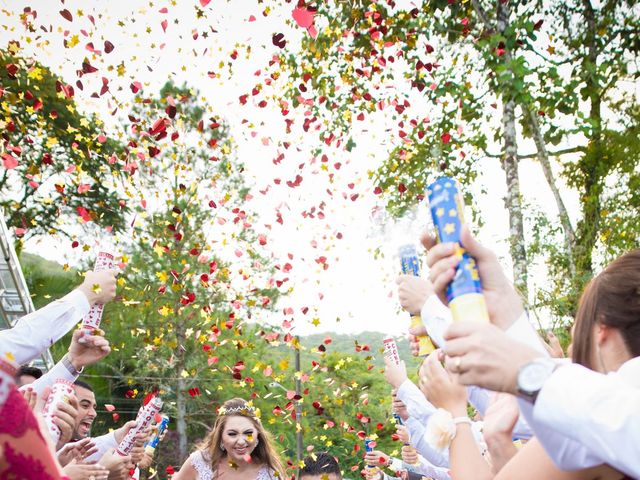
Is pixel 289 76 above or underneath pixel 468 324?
→ above

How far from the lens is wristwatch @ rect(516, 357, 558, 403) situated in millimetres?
1244

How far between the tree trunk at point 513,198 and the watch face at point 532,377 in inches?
274

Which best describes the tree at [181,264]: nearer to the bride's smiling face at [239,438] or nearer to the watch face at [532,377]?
the bride's smiling face at [239,438]

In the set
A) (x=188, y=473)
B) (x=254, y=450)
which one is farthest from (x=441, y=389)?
(x=188, y=473)

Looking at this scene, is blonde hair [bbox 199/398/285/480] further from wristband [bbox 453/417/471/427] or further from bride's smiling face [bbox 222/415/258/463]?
wristband [bbox 453/417/471/427]

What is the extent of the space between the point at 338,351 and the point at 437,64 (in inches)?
576

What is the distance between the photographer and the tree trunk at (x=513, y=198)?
27.0ft

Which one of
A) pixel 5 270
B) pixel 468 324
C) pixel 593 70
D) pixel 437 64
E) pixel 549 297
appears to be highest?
pixel 437 64

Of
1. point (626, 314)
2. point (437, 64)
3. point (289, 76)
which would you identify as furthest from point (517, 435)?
point (289, 76)

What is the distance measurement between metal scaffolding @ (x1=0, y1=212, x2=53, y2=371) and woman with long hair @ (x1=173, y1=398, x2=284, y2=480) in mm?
4474

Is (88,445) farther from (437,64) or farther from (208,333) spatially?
(208,333)

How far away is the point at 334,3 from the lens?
1018 cm

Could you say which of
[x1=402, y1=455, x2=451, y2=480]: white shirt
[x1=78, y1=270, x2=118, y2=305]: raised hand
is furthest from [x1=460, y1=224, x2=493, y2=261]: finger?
[x1=402, y1=455, x2=451, y2=480]: white shirt

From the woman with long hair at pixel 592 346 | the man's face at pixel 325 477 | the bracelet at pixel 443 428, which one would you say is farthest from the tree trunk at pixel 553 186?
the woman with long hair at pixel 592 346
